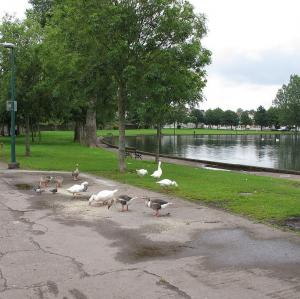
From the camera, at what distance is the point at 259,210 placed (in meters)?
12.7

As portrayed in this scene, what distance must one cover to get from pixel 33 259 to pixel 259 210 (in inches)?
258

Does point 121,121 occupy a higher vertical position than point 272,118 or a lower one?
lower

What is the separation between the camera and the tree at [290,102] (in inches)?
6033

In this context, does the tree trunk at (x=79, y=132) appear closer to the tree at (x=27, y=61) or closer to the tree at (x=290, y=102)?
the tree at (x=27, y=61)

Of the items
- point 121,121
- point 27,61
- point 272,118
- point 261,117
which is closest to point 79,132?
point 27,61

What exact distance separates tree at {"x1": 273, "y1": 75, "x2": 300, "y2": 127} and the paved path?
485 ft

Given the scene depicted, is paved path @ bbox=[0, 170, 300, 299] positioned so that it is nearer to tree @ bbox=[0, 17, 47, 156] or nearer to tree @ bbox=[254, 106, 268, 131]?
tree @ bbox=[0, 17, 47, 156]

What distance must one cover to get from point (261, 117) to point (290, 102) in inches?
1353

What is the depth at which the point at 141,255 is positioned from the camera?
858 centimetres

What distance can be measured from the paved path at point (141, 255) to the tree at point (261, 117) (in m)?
180

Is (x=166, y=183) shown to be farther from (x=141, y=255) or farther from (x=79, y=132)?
(x=79, y=132)

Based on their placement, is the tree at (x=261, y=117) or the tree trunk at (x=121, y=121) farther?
the tree at (x=261, y=117)

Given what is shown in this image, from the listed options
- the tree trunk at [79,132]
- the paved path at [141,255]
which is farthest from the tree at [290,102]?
the paved path at [141,255]

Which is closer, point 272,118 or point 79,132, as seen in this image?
point 79,132
